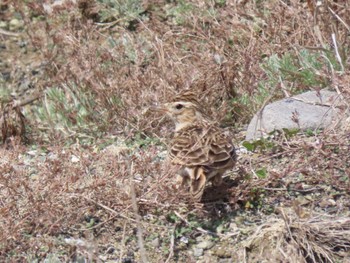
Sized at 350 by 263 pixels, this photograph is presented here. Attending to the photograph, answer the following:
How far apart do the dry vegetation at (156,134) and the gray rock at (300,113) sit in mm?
145

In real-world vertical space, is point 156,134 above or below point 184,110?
below

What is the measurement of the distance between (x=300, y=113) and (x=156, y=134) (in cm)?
143

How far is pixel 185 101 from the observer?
7879 millimetres

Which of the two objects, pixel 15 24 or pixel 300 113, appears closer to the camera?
pixel 300 113

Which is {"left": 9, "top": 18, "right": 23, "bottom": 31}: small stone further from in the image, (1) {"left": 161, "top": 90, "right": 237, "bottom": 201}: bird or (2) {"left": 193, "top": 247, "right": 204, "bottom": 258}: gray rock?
(2) {"left": 193, "top": 247, "right": 204, "bottom": 258}: gray rock

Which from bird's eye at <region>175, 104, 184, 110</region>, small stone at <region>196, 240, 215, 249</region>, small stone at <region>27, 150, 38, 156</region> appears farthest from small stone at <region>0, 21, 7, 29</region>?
small stone at <region>196, 240, 215, 249</region>

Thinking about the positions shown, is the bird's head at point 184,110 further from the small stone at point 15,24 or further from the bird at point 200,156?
the small stone at point 15,24

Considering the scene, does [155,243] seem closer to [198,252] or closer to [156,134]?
[198,252]

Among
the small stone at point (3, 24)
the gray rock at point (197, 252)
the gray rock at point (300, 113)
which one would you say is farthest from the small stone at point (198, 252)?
the small stone at point (3, 24)

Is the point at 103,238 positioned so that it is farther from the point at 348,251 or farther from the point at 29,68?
the point at 29,68

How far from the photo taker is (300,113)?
8.02 meters

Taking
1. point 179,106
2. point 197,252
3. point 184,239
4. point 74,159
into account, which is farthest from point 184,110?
point 197,252

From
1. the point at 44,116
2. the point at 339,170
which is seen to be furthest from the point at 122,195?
the point at 44,116

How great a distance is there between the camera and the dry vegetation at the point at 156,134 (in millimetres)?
6750
